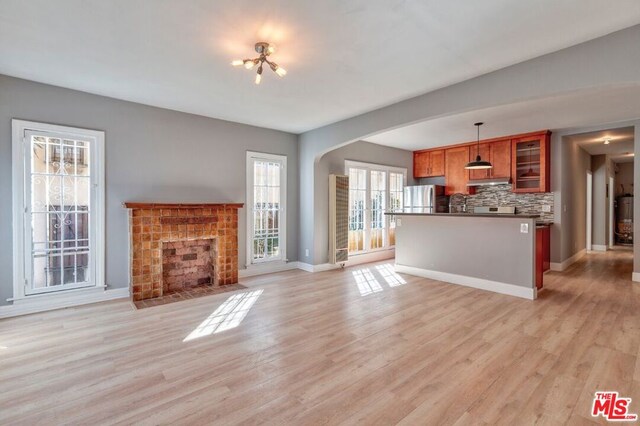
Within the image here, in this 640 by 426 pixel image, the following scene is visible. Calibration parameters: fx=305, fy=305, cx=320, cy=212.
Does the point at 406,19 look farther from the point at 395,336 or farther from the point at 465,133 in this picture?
the point at 465,133

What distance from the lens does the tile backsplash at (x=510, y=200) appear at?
20.2 ft

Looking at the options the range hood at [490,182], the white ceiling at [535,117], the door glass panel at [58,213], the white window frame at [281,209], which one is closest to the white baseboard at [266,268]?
the white window frame at [281,209]

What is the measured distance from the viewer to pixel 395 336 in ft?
9.89

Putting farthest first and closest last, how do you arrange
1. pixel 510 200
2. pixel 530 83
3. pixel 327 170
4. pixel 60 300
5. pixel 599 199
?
pixel 599 199 < pixel 510 200 < pixel 327 170 < pixel 60 300 < pixel 530 83

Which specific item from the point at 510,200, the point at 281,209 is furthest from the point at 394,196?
the point at 281,209

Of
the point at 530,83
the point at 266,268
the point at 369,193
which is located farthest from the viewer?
the point at 369,193

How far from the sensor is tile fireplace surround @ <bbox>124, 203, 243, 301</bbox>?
4.17 meters

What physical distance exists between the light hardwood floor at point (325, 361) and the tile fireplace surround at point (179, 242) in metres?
0.51

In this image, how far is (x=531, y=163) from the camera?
20.5 ft

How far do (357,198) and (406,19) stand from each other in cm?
465

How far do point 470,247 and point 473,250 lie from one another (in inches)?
2.5

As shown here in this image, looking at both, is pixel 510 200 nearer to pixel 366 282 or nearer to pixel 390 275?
pixel 390 275

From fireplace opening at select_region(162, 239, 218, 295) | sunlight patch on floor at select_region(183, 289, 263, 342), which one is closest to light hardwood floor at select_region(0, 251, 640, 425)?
sunlight patch on floor at select_region(183, 289, 263, 342)

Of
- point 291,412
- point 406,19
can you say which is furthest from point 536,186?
point 291,412
